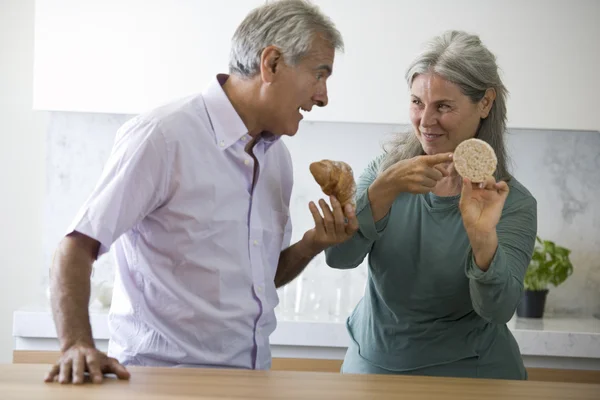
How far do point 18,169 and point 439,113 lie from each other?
2445 mm

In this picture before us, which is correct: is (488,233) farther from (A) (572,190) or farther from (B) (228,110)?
(A) (572,190)

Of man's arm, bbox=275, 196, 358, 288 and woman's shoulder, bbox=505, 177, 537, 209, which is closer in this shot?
man's arm, bbox=275, 196, 358, 288

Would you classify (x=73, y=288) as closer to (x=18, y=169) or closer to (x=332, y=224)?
(x=332, y=224)

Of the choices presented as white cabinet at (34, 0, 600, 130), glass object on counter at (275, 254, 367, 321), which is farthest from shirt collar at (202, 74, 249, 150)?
glass object on counter at (275, 254, 367, 321)

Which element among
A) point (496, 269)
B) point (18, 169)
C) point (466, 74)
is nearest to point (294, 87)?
point (466, 74)

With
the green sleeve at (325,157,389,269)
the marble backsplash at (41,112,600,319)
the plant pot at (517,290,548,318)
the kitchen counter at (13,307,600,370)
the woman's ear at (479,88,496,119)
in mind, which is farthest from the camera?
the marble backsplash at (41,112,600,319)

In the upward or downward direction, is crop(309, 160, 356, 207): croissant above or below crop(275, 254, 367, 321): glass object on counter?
above

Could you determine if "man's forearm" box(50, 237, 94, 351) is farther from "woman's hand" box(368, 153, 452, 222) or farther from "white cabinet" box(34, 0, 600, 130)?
"white cabinet" box(34, 0, 600, 130)

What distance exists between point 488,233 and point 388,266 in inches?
11.8

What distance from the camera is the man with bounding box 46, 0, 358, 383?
154 cm

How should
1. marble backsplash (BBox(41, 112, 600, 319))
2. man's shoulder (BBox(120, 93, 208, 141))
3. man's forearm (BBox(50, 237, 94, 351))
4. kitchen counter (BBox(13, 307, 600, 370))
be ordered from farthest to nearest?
marble backsplash (BBox(41, 112, 600, 319))
kitchen counter (BBox(13, 307, 600, 370))
man's shoulder (BBox(120, 93, 208, 141))
man's forearm (BBox(50, 237, 94, 351))

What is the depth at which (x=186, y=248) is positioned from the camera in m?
1.61

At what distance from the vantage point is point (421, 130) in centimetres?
191

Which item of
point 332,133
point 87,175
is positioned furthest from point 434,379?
point 87,175
